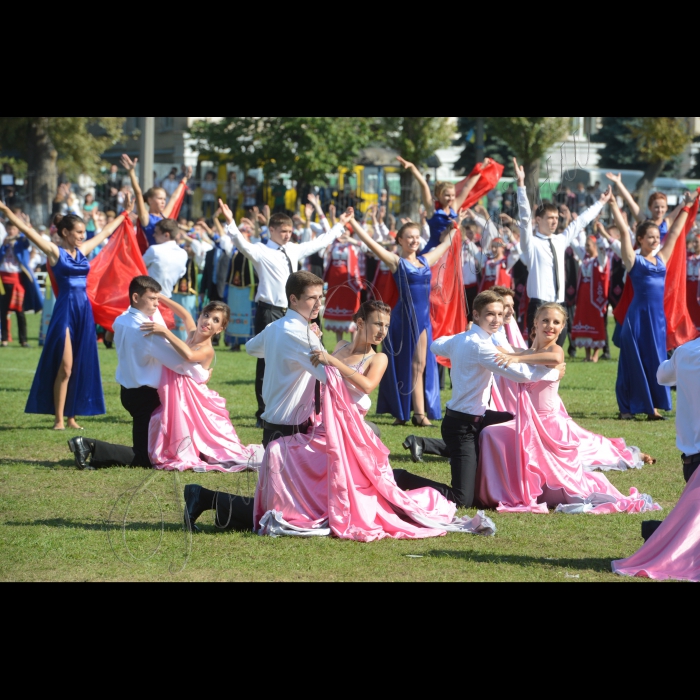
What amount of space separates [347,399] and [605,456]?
2.91 m

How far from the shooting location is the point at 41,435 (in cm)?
909

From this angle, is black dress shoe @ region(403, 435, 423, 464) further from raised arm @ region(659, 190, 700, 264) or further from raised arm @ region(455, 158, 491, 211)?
raised arm @ region(659, 190, 700, 264)

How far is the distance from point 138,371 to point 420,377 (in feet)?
10.2

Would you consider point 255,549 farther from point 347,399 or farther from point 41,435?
point 41,435

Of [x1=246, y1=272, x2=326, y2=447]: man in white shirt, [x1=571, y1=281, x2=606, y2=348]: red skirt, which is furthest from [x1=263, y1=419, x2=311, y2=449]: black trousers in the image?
[x1=571, y1=281, x2=606, y2=348]: red skirt

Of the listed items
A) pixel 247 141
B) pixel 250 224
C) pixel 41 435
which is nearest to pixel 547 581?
pixel 41 435

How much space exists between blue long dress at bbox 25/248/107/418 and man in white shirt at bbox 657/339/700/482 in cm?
546

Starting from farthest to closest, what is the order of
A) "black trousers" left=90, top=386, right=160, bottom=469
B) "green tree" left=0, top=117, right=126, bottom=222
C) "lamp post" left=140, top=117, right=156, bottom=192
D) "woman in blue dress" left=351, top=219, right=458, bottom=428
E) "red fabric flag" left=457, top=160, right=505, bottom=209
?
"green tree" left=0, top=117, right=126, bottom=222
"lamp post" left=140, top=117, right=156, bottom=192
"red fabric flag" left=457, top=160, right=505, bottom=209
"woman in blue dress" left=351, top=219, right=458, bottom=428
"black trousers" left=90, top=386, right=160, bottom=469

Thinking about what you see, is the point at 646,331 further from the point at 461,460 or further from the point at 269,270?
the point at 461,460

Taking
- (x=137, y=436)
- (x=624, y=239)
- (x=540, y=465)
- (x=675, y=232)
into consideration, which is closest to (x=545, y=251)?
(x=624, y=239)

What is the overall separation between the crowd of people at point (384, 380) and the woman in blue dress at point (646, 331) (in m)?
0.01

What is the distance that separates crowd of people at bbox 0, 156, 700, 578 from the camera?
5.88 m

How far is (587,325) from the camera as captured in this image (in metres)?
15.7

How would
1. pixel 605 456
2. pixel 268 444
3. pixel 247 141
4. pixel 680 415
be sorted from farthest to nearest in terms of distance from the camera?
pixel 247 141 < pixel 605 456 < pixel 268 444 < pixel 680 415
